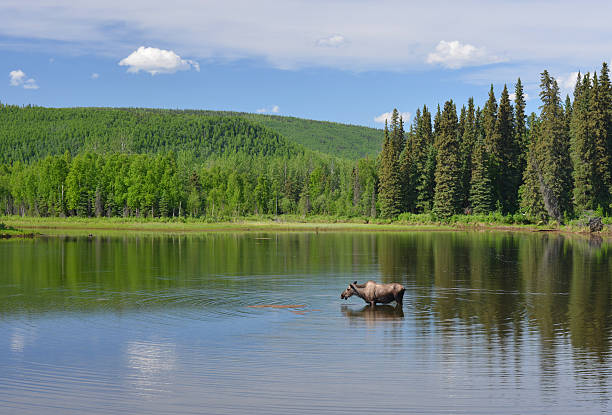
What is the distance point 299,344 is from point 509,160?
108137 mm

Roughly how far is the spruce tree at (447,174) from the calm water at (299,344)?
7572 cm

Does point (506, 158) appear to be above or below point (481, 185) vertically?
above

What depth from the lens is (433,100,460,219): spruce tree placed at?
109 m

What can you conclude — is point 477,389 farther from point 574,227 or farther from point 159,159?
point 159,159

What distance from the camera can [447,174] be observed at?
363 feet

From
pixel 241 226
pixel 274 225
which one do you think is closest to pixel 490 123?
pixel 274 225

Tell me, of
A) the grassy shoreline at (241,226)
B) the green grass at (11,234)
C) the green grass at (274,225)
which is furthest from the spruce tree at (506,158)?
the green grass at (11,234)

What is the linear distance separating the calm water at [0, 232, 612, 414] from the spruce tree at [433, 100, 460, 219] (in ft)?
248

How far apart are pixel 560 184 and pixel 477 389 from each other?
87163mm

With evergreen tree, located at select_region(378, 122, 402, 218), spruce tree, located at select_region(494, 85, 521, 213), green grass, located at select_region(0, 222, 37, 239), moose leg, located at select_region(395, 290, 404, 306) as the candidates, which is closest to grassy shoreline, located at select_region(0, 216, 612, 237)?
evergreen tree, located at select_region(378, 122, 402, 218)

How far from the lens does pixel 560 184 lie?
3612 inches

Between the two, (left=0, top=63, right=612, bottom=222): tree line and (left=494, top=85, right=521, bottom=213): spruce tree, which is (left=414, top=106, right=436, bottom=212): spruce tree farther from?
(left=494, top=85, right=521, bottom=213): spruce tree

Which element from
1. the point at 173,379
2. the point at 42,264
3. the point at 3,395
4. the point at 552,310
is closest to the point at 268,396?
the point at 173,379

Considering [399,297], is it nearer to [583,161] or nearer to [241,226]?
[583,161]
